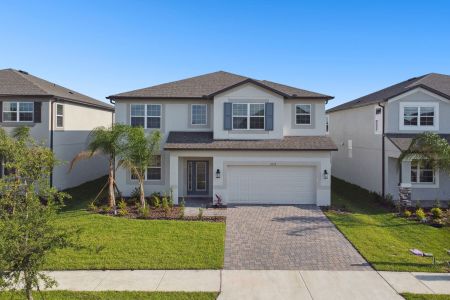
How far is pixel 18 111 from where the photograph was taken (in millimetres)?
19156

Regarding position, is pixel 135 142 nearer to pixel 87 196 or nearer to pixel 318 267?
pixel 87 196

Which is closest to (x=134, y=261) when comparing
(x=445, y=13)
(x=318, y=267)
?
(x=318, y=267)

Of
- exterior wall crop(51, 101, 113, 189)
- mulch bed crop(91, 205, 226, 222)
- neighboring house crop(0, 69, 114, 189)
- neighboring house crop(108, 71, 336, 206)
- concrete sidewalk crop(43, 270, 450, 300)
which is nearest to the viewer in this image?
concrete sidewalk crop(43, 270, 450, 300)

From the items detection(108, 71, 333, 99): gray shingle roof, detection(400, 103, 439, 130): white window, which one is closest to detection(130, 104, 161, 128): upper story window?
detection(108, 71, 333, 99): gray shingle roof

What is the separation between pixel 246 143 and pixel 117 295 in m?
11.4

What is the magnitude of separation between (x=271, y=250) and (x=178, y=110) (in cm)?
1063

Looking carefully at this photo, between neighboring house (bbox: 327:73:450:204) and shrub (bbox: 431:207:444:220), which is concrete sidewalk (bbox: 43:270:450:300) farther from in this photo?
neighboring house (bbox: 327:73:450:204)

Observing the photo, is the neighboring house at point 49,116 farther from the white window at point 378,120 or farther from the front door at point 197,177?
the white window at point 378,120

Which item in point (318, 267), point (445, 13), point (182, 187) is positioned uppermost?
point (445, 13)

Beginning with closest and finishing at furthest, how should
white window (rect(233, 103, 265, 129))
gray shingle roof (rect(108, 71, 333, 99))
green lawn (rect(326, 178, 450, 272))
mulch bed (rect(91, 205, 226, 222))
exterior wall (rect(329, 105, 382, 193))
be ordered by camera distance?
1. green lawn (rect(326, 178, 450, 272))
2. mulch bed (rect(91, 205, 226, 222))
3. white window (rect(233, 103, 265, 129))
4. gray shingle roof (rect(108, 71, 333, 99))
5. exterior wall (rect(329, 105, 382, 193))

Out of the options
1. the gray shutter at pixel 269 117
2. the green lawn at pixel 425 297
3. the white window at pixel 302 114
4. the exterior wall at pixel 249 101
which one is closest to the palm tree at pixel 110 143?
the exterior wall at pixel 249 101

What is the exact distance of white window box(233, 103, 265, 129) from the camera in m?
18.6

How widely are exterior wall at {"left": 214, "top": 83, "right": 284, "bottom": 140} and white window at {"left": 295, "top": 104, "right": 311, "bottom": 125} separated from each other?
127 centimetres

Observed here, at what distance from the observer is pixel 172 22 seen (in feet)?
63.9
